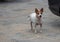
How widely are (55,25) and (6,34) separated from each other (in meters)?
1.57

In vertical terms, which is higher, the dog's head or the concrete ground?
the dog's head

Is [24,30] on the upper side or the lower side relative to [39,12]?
lower

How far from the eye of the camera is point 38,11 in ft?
18.2

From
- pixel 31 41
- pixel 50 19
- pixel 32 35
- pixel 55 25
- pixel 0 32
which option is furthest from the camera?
pixel 50 19

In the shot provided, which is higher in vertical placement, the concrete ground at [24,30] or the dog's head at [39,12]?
the dog's head at [39,12]

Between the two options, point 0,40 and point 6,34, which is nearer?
point 0,40

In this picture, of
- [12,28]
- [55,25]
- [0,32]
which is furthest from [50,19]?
[0,32]

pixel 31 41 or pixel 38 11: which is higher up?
pixel 38 11

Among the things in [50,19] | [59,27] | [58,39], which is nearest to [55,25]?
[59,27]

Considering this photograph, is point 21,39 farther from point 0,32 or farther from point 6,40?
point 0,32

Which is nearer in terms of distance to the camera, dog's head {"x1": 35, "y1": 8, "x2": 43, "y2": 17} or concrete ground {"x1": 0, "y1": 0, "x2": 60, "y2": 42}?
concrete ground {"x1": 0, "y1": 0, "x2": 60, "y2": 42}

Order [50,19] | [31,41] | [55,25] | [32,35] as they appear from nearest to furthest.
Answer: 1. [31,41]
2. [32,35]
3. [55,25]
4. [50,19]

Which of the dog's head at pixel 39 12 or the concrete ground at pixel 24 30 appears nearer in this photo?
the concrete ground at pixel 24 30

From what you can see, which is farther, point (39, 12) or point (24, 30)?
point (24, 30)
